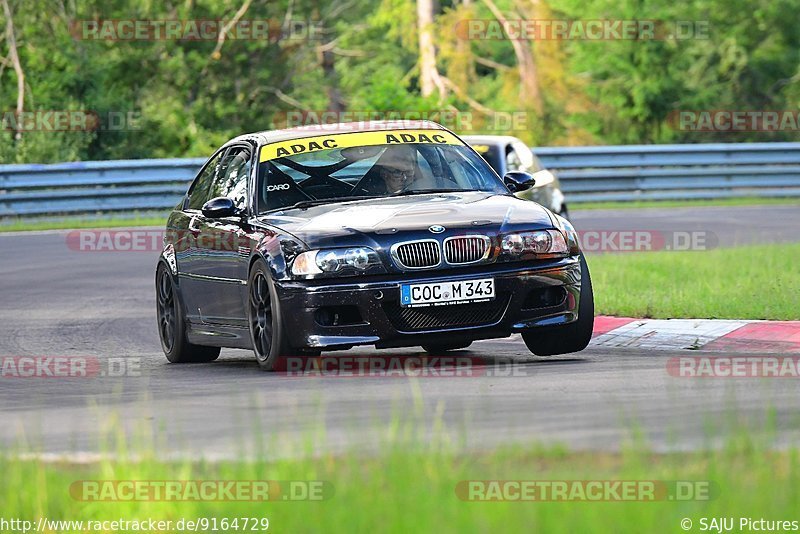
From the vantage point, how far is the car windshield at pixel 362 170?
10.8m

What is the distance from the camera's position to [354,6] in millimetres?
52094

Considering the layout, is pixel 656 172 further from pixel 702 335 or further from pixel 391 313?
pixel 391 313

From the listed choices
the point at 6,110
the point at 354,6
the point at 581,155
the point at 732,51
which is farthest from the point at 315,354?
the point at 354,6

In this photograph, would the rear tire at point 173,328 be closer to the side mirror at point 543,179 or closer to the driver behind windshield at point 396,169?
the driver behind windshield at point 396,169

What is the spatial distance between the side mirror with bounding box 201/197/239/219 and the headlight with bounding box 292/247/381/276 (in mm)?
1234

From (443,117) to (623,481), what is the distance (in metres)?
27.6

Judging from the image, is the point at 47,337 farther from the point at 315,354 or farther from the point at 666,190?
the point at 666,190

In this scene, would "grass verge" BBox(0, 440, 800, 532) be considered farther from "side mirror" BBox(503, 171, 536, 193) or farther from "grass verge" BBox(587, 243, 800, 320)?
"grass verge" BBox(587, 243, 800, 320)
